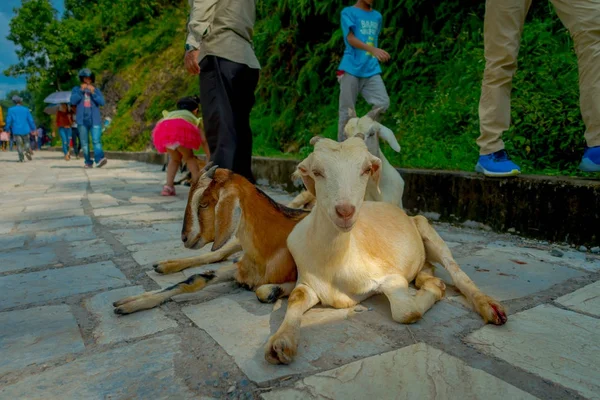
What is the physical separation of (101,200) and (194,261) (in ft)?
12.5

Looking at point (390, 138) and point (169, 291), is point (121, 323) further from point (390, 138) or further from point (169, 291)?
point (390, 138)

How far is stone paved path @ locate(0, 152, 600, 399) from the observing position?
1.48m

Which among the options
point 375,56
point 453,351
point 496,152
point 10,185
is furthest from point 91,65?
point 453,351

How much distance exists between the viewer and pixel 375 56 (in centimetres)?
530

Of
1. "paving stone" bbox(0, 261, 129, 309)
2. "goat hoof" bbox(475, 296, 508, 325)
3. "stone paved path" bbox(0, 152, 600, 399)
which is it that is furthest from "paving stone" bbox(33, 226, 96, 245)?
"goat hoof" bbox(475, 296, 508, 325)

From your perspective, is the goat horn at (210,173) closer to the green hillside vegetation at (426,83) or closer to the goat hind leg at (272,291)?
the goat hind leg at (272,291)

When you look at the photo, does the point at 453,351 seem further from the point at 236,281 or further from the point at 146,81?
the point at 146,81

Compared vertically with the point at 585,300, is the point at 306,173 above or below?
above

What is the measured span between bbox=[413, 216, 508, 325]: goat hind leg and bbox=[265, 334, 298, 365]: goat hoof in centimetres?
90

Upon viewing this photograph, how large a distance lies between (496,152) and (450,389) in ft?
9.34

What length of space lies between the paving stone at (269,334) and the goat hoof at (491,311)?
0.51 metres

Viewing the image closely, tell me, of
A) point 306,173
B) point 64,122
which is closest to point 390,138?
point 306,173

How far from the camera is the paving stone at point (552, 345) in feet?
4.97

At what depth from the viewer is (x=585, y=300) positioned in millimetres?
2191
